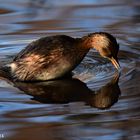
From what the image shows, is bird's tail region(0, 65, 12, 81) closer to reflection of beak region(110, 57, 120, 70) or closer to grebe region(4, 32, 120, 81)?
grebe region(4, 32, 120, 81)

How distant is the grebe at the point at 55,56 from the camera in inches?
246

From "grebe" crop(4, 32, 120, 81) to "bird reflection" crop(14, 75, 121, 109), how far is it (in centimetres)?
9

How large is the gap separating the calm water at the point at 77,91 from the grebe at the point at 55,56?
0.11m

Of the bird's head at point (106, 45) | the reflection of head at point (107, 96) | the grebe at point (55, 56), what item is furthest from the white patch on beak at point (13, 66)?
the reflection of head at point (107, 96)

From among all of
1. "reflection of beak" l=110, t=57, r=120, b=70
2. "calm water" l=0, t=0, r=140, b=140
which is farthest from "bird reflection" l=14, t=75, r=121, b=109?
"reflection of beak" l=110, t=57, r=120, b=70

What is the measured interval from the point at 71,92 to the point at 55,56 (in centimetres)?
43

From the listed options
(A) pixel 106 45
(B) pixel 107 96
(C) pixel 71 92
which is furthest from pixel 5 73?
(B) pixel 107 96

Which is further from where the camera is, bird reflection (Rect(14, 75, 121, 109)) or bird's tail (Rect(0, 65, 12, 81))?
bird's tail (Rect(0, 65, 12, 81))

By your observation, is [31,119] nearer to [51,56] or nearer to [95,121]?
[95,121]

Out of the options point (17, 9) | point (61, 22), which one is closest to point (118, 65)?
point (61, 22)

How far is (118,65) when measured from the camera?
643 centimetres

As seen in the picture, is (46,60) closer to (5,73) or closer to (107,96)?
(5,73)

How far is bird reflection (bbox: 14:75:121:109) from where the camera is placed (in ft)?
18.8

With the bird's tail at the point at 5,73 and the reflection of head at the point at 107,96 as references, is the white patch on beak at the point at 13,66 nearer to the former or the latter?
the bird's tail at the point at 5,73
